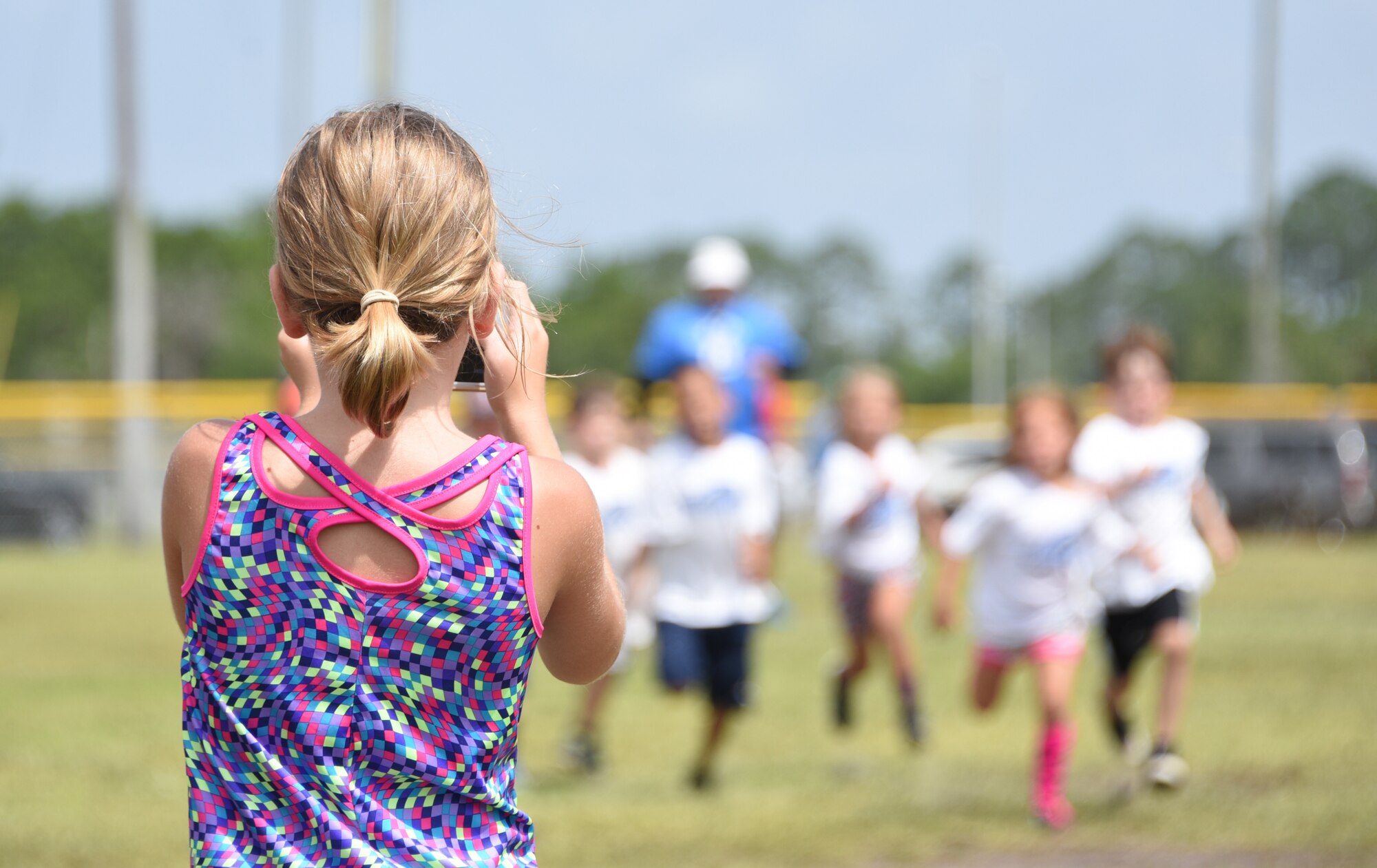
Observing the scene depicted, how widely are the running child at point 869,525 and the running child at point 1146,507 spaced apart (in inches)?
50.4

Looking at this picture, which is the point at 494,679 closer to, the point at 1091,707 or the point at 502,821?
the point at 502,821

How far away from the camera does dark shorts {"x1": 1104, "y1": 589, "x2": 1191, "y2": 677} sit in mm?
7023

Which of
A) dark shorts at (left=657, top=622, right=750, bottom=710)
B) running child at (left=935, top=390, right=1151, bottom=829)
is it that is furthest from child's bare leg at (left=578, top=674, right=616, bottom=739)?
running child at (left=935, top=390, right=1151, bottom=829)

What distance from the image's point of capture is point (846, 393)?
870 centimetres

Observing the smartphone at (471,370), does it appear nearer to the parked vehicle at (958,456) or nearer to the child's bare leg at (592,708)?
the child's bare leg at (592,708)

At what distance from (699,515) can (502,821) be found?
560cm

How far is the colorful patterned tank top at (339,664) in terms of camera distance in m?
1.70

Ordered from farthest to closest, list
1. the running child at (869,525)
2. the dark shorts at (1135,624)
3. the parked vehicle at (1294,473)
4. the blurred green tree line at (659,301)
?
the blurred green tree line at (659,301) → the parked vehicle at (1294,473) → the running child at (869,525) → the dark shorts at (1135,624)

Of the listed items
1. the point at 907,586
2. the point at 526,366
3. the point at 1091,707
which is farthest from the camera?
the point at 1091,707

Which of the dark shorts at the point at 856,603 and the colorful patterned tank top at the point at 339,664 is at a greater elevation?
the colorful patterned tank top at the point at 339,664

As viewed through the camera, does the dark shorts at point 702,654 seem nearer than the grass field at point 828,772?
No

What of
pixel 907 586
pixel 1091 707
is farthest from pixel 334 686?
pixel 1091 707

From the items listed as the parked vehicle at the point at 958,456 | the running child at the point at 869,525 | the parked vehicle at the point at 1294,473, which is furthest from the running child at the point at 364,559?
the parked vehicle at the point at 958,456

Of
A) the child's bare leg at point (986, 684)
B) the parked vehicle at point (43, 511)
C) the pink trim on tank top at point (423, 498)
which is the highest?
the pink trim on tank top at point (423, 498)
